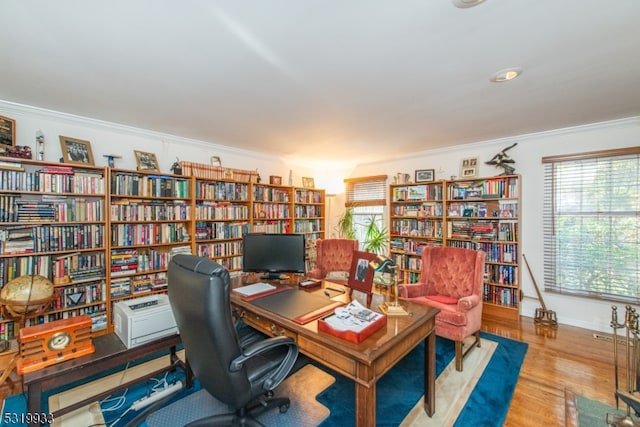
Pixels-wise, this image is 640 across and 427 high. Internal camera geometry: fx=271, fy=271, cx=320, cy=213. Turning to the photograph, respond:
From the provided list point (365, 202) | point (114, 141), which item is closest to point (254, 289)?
point (114, 141)

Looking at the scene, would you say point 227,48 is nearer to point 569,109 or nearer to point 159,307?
point 159,307

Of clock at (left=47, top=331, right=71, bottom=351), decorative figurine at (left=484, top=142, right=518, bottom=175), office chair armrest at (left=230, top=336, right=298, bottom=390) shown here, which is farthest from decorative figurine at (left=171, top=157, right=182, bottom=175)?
decorative figurine at (left=484, top=142, right=518, bottom=175)

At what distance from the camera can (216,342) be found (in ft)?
3.92

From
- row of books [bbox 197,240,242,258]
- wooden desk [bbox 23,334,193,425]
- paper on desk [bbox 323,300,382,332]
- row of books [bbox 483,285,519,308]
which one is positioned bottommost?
row of books [bbox 483,285,519,308]

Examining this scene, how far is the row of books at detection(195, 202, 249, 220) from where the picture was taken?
3.62m

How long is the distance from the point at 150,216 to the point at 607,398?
14.6 ft

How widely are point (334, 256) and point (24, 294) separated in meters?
3.00

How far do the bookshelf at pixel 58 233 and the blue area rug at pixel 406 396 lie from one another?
908 mm

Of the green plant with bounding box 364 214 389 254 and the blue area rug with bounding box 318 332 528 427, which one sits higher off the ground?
the green plant with bounding box 364 214 389 254

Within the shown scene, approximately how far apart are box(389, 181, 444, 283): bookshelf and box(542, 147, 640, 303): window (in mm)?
1303

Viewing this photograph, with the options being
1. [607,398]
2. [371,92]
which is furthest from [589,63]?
[607,398]

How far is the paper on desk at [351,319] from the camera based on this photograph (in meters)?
1.36

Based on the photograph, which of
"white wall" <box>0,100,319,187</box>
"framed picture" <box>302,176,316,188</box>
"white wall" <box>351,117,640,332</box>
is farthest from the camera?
"framed picture" <box>302,176,316,188</box>

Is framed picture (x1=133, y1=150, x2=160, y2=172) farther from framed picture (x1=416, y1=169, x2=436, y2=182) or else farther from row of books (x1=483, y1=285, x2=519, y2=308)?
row of books (x1=483, y1=285, x2=519, y2=308)
